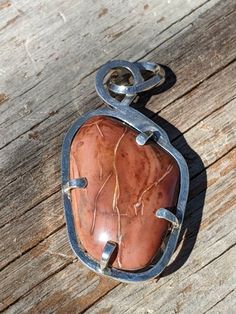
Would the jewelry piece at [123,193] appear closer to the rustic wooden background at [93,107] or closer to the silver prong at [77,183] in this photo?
the silver prong at [77,183]

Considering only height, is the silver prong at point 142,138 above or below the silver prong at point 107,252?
above

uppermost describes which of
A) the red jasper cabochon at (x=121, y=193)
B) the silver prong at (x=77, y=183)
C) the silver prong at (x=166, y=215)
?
the silver prong at (x=77, y=183)

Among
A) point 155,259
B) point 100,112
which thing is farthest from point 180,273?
point 100,112

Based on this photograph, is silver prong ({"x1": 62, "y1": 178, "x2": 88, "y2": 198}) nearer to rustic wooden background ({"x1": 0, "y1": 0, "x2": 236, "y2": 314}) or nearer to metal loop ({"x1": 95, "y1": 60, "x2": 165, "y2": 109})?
rustic wooden background ({"x1": 0, "y1": 0, "x2": 236, "y2": 314})

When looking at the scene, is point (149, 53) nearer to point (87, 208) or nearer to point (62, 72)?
point (62, 72)

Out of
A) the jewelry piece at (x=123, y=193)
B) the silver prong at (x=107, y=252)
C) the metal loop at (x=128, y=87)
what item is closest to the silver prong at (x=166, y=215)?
the jewelry piece at (x=123, y=193)

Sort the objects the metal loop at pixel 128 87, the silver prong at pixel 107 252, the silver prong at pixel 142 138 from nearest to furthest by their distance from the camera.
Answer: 1. the silver prong at pixel 107 252
2. the silver prong at pixel 142 138
3. the metal loop at pixel 128 87

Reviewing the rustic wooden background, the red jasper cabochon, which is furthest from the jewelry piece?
the rustic wooden background

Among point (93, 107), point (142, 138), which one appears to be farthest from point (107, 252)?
point (93, 107)
